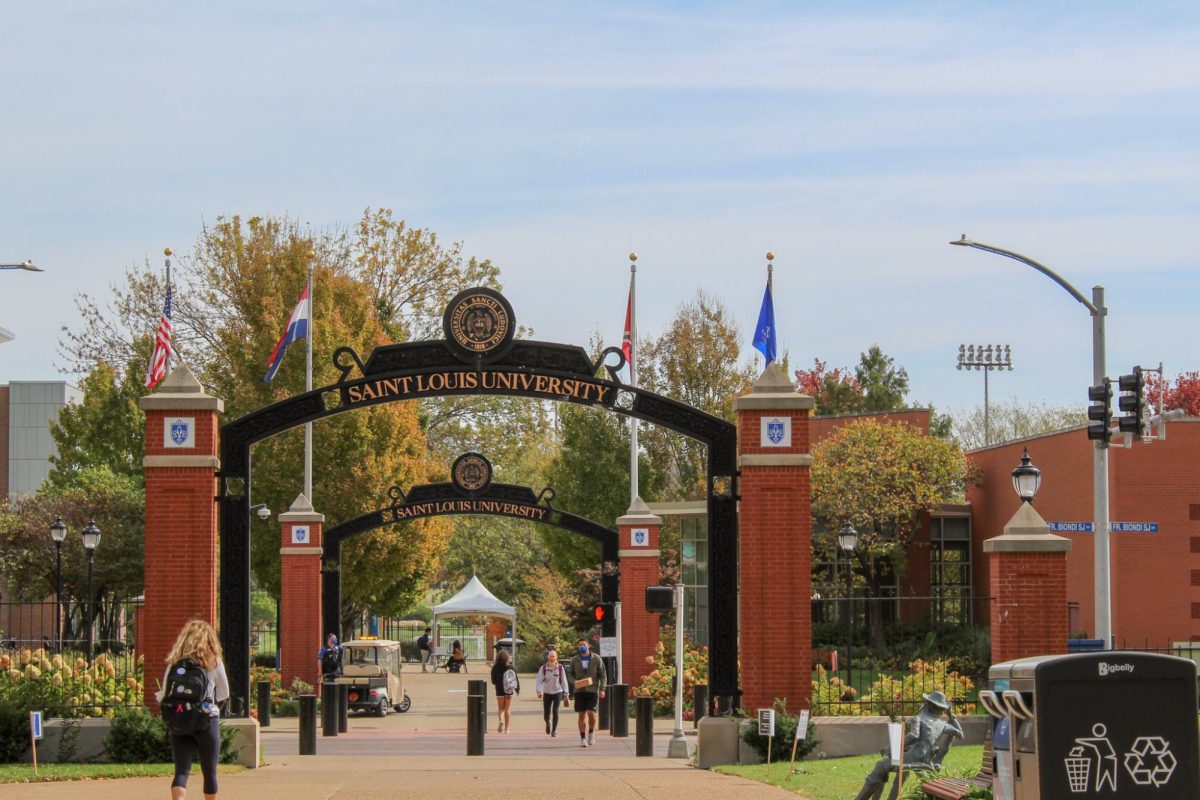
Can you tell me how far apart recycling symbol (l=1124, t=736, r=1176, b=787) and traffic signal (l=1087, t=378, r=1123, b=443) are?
470 inches

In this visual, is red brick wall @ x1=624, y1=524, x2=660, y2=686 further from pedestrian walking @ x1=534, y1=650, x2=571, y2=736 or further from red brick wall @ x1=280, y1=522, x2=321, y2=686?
pedestrian walking @ x1=534, y1=650, x2=571, y2=736

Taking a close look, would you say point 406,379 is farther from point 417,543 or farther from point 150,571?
point 417,543

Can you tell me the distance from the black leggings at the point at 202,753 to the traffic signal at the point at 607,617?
21.1m

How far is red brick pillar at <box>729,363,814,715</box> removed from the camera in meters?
20.3

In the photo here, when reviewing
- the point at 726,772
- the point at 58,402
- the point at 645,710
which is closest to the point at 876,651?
the point at 645,710

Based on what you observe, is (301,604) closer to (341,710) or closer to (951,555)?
(341,710)

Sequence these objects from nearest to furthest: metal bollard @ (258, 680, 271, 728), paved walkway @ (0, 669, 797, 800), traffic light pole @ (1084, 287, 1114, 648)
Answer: paved walkway @ (0, 669, 797, 800), traffic light pole @ (1084, 287, 1114, 648), metal bollard @ (258, 680, 271, 728)

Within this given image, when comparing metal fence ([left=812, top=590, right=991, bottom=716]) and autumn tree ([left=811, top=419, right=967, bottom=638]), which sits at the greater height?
autumn tree ([left=811, top=419, right=967, bottom=638])

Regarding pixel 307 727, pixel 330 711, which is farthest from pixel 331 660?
pixel 307 727

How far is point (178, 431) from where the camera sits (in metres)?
20.1

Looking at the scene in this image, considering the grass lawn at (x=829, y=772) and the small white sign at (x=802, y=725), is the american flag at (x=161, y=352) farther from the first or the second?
the small white sign at (x=802, y=725)

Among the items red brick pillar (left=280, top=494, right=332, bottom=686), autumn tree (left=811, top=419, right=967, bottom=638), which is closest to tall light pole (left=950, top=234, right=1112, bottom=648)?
red brick pillar (left=280, top=494, right=332, bottom=686)

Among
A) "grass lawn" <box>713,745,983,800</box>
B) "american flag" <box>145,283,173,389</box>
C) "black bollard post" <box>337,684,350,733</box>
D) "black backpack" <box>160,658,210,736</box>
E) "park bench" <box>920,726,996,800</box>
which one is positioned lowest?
"black bollard post" <box>337,684,350,733</box>

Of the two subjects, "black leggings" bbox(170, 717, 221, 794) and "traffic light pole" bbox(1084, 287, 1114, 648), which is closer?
"black leggings" bbox(170, 717, 221, 794)
